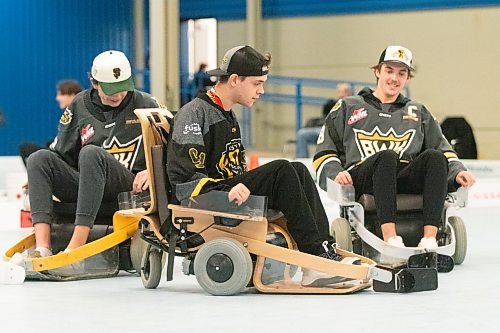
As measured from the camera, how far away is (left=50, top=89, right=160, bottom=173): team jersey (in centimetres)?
369

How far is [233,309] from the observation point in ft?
9.02

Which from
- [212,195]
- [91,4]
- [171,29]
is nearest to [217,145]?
[212,195]

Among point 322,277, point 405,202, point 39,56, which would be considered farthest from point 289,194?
point 39,56

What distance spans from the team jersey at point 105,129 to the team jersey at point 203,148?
1.84 ft

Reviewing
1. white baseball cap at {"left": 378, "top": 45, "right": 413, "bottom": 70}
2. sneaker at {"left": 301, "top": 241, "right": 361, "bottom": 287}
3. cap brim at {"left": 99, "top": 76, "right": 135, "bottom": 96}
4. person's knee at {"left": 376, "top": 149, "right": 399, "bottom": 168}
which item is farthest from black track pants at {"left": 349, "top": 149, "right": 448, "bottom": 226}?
cap brim at {"left": 99, "top": 76, "right": 135, "bottom": 96}

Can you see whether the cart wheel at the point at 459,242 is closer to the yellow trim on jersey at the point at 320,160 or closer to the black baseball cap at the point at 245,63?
the yellow trim on jersey at the point at 320,160

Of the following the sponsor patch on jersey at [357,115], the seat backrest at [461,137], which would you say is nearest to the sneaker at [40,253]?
the sponsor patch on jersey at [357,115]

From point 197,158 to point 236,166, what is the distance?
0.18 metres

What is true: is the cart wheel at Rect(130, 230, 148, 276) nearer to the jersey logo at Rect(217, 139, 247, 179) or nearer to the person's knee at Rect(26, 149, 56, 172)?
the person's knee at Rect(26, 149, 56, 172)

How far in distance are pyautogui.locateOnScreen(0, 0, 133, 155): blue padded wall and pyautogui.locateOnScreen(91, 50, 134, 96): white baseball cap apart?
28.6 feet

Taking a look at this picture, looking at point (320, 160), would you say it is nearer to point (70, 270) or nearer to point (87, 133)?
point (87, 133)

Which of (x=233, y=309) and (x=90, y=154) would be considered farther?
(x=90, y=154)

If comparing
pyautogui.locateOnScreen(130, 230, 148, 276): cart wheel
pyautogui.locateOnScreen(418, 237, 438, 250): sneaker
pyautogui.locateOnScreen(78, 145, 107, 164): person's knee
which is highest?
pyautogui.locateOnScreen(78, 145, 107, 164): person's knee

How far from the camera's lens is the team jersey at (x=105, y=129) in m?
3.69
